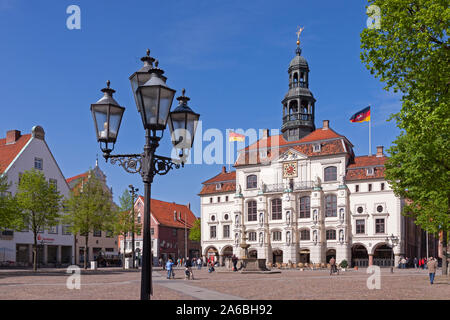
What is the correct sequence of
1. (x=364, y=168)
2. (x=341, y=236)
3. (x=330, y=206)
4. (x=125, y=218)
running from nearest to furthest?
1. (x=125, y=218)
2. (x=341, y=236)
3. (x=364, y=168)
4. (x=330, y=206)

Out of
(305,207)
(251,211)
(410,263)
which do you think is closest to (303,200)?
(305,207)

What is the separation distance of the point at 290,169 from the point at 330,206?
8.02 m

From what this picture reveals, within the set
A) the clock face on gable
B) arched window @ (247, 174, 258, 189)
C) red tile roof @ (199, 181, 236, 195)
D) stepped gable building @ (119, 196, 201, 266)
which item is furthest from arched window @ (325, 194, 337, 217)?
Answer: stepped gable building @ (119, 196, 201, 266)

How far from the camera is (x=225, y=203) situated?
3226 inches

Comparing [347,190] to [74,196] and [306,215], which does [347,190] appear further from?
[74,196]

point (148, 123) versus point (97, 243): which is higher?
point (148, 123)

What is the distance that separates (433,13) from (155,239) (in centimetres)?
7229

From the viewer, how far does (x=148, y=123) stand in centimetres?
925

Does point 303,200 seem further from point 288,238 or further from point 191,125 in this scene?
Result: point 191,125

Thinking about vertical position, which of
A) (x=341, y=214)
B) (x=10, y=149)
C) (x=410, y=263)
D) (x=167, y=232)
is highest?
(x=10, y=149)

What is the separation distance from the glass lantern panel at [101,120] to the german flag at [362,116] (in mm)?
61881

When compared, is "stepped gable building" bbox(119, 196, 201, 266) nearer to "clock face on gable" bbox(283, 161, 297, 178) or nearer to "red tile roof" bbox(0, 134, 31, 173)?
"red tile roof" bbox(0, 134, 31, 173)

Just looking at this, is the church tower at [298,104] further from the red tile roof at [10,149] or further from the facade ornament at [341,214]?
the red tile roof at [10,149]
